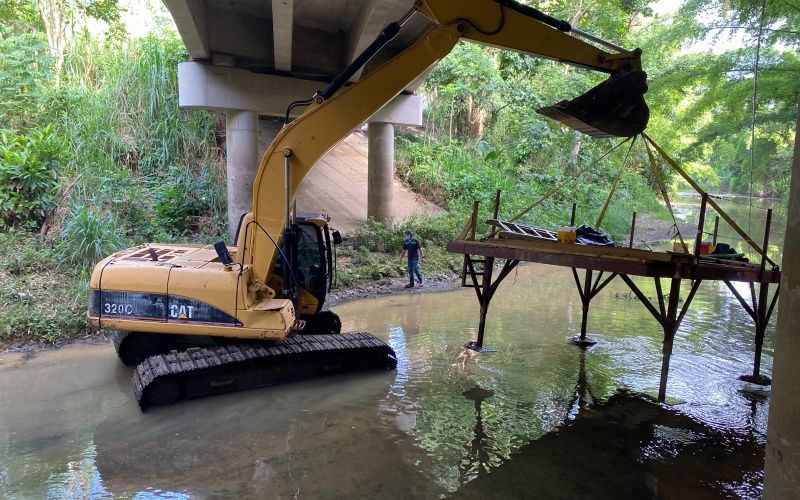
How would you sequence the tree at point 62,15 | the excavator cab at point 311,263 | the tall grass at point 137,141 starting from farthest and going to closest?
the tree at point 62,15
the tall grass at point 137,141
the excavator cab at point 311,263

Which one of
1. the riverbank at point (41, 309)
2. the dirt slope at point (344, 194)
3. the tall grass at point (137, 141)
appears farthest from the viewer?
the dirt slope at point (344, 194)

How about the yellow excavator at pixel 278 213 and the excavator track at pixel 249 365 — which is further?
the yellow excavator at pixel 278 213

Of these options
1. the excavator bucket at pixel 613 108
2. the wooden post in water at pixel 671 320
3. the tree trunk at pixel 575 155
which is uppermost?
the tree trunk at pixel 575 155

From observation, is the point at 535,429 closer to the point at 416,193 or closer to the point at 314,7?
the point at 314,7

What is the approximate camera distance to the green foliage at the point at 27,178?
1038 cm

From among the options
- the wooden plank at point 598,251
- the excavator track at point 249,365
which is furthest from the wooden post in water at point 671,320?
the excavator track at point 249,365

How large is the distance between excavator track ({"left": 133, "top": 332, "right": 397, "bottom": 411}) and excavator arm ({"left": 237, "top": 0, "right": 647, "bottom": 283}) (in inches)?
48.1

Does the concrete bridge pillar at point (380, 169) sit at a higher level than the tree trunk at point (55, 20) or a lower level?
lower

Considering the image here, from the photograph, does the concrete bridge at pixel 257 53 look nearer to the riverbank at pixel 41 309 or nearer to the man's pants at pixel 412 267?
the man's pants at pixel 412 267

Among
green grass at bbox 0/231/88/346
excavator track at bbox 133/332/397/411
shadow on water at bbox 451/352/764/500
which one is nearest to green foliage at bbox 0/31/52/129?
green grass at bbox 0/231/88/346

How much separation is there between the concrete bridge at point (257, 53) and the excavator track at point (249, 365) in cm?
541

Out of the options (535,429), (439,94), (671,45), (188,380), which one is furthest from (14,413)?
(439,94)

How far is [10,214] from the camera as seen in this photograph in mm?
10422

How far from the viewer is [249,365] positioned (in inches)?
241
